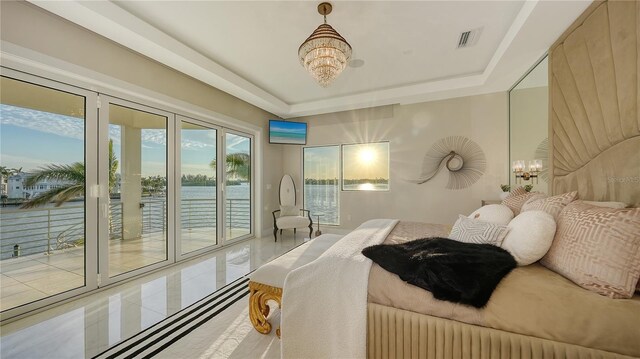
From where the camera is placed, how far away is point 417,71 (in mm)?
3543

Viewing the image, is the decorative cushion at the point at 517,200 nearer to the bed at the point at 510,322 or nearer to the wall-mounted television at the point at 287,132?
the bed at the point at 510,322

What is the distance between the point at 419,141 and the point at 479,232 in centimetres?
316

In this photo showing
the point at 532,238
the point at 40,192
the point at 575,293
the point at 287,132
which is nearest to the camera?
the point at 575,293

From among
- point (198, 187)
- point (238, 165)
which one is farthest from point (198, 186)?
point (238, 165)

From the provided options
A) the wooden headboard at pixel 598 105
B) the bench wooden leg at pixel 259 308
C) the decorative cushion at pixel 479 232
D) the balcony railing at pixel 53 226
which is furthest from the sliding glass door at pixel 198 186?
the wooden headboard at pixel 598 105

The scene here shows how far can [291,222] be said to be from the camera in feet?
15.1

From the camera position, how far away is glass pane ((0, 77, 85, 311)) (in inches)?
79.9

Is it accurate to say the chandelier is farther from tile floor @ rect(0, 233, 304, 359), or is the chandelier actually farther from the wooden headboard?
tile floor @ rect(0, 233, 304, 359)

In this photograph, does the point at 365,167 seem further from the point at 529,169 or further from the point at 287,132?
the point at 529,169

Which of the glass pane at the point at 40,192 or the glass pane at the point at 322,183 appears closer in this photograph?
the glass pane at the point at 40,192

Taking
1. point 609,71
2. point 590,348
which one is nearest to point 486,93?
point 609,71

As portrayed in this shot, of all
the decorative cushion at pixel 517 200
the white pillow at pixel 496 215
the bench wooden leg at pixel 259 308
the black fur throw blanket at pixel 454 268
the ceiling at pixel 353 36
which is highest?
the ceiling at pixel 353 36

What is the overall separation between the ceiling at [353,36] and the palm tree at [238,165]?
1218 millimetres

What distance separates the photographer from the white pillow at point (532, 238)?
52.3 inches
